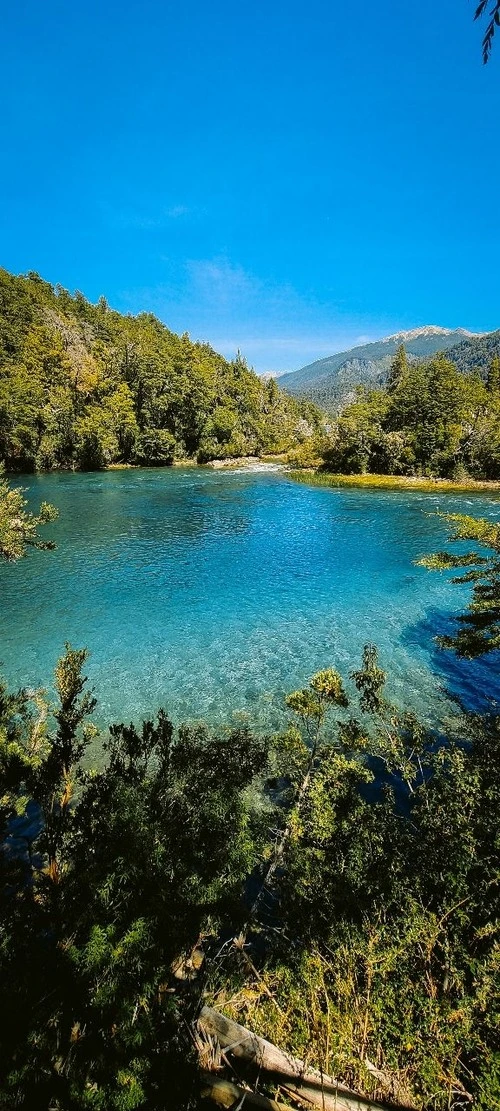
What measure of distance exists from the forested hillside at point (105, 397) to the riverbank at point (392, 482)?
27113mm

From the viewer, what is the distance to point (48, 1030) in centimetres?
400

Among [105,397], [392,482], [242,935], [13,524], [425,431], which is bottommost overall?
[242,935]

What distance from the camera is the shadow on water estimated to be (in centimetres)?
1543

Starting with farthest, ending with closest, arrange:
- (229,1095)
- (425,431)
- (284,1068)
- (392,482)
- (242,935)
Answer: (425,431)
(392,482)
(242,935)
(284,1068)
(229,1095)

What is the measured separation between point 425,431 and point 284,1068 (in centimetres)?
7437

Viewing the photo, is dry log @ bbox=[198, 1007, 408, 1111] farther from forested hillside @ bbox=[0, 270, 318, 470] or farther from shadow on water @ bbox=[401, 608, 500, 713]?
forested hillside @ bbox=[0, 270, 318, 470]

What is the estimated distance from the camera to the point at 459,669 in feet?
58.3

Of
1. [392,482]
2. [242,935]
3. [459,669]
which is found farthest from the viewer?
[392,482]

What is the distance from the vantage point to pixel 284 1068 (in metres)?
4.22

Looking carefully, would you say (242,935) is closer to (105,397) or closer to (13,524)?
(13,524)

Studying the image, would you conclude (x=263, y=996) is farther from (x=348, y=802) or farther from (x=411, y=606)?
(x=411, y=606)

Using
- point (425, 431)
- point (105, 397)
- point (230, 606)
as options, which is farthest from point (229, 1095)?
point (105, 397)

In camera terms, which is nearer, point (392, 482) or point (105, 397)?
point (392, 482)

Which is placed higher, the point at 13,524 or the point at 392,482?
the point at 392,482
